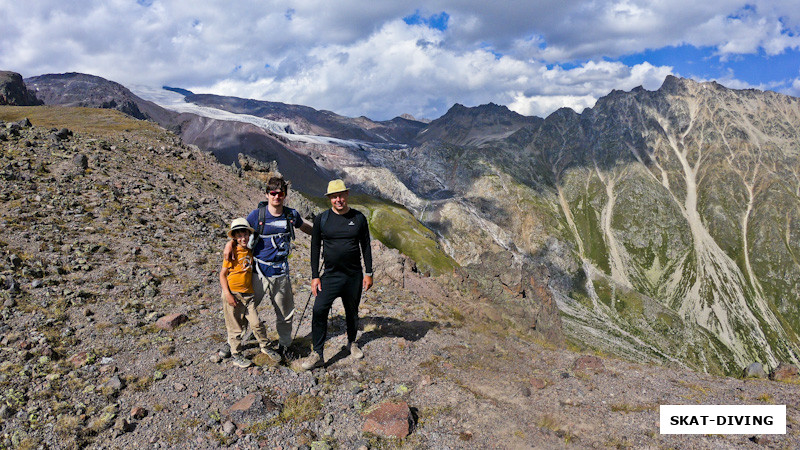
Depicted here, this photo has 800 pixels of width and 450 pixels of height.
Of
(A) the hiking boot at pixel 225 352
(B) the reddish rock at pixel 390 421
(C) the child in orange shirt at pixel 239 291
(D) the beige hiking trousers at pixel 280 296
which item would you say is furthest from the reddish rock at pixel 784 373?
(A) the hiking boot at pixel 225 352

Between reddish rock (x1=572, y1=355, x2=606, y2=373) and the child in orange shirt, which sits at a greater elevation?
the child in orange shirt

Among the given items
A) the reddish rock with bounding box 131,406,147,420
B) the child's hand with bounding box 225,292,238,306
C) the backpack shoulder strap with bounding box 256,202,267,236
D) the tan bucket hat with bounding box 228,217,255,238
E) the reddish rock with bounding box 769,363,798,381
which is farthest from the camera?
the reddish rock with bounding box 769,363,798,381

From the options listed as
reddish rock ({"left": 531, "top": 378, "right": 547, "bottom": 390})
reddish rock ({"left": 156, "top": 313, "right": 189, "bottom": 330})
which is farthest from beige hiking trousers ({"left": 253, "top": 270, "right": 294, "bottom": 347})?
reddish rock ({"left": 531, "top": 378, "right": 547, "bottom": 390})

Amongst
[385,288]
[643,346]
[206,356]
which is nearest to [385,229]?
[643,346]

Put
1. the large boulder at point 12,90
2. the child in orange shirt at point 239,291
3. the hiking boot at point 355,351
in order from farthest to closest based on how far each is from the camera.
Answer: the large boulder at point 12,90, the hiking boot at point 355,351, the child in orange shirt at point 239,291

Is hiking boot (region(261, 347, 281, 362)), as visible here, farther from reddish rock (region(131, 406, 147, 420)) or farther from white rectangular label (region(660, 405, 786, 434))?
white rectangular label (region(660, 405, 786, 434))

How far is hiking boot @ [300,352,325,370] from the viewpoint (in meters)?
10.4

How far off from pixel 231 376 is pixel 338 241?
4520 millimetres

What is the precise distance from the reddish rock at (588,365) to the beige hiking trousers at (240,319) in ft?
32.5

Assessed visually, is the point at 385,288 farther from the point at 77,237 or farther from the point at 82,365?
the point at 77,237

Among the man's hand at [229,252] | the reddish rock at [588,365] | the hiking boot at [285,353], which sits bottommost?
the reddish rock at [588,365]

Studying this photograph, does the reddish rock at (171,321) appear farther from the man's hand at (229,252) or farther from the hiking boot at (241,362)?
the man's hand at (229,252)

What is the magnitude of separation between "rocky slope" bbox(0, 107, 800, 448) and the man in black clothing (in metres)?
1.54

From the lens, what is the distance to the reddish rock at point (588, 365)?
12.1 meters
